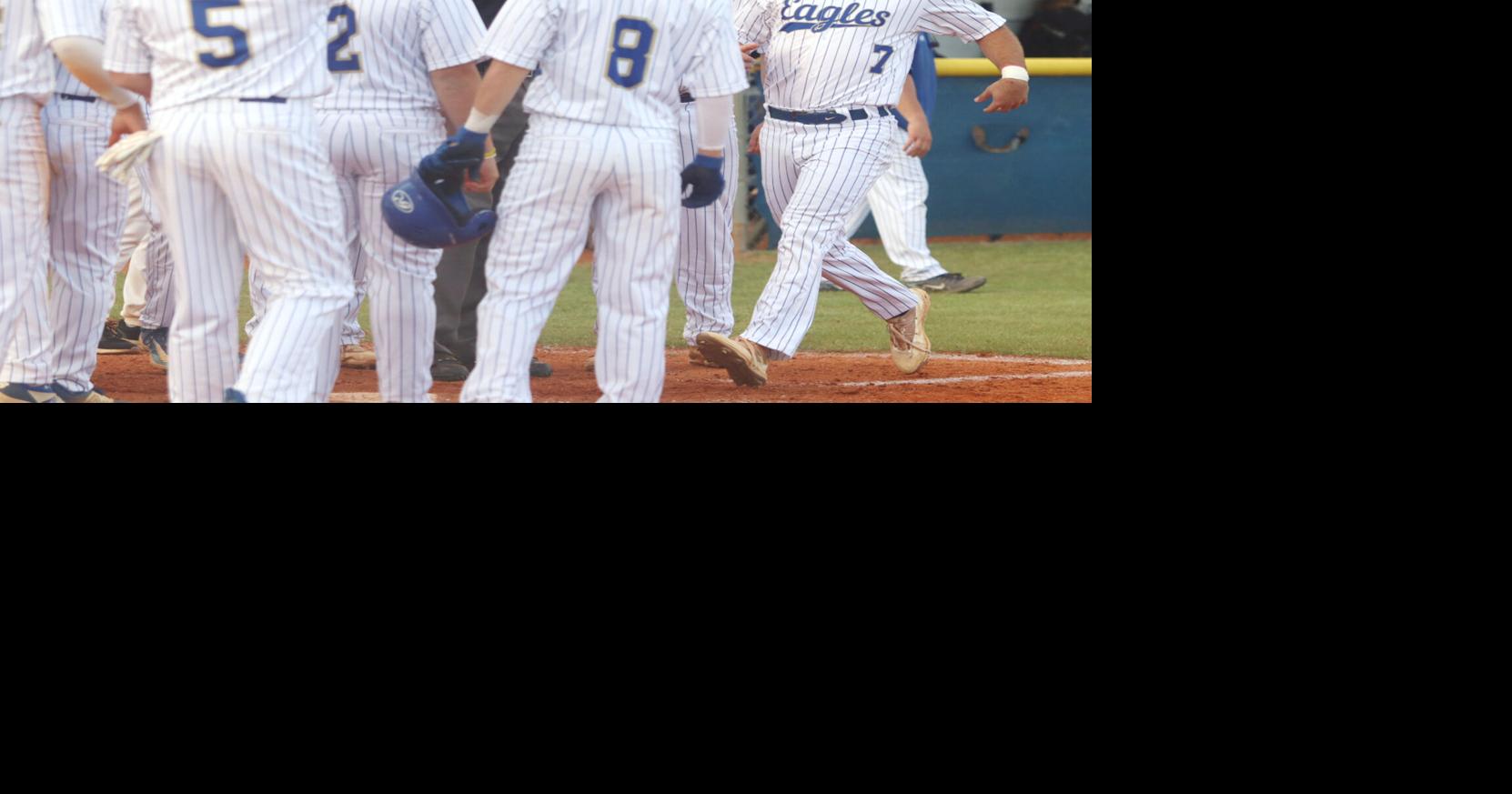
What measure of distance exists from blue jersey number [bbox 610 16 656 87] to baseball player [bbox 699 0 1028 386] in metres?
1.28

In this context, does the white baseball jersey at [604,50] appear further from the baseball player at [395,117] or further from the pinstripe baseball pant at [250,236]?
the pinstripe baseball pant at [250,236]

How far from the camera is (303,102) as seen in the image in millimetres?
3713

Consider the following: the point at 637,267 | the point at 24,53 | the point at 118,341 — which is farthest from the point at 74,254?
the point at 637,267

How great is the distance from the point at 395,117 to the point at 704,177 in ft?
2.59

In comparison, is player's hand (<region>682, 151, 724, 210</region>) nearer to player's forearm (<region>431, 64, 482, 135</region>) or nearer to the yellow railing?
player's forearm (<region>431, 64, 482, 135</region>)

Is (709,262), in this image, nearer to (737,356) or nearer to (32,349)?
(737,356)

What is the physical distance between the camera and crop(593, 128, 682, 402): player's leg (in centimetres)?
400

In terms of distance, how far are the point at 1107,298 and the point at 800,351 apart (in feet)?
10.1

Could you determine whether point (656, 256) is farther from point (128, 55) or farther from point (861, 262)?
point (861, 262)

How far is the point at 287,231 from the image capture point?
3.69 meters

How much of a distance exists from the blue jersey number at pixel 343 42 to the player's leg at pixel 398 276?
0.18 metres

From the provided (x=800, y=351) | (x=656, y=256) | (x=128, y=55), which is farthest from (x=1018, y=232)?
(x=128, y=55)

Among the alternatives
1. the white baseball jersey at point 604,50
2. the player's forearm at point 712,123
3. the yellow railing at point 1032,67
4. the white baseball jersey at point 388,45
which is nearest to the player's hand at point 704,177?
the player's forearm at point 712,123

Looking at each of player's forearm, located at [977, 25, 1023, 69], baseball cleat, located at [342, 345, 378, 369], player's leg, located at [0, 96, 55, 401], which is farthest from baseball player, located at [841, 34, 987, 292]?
player's leg, located at [0, 96, 55, 401]
